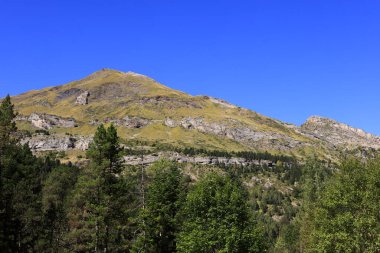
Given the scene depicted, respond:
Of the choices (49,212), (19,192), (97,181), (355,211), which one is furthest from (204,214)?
(49,212)

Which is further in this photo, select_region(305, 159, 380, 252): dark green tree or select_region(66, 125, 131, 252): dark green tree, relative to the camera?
select_region(66, 125, 131, 252): dark green tree

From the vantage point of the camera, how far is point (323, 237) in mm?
47031

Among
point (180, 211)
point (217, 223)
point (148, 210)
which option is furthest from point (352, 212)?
point (148, 210)

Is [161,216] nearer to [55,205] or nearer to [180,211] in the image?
[180,211]

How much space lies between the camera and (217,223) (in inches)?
1850

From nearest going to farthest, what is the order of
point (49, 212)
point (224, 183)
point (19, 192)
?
point (224, 183)
point (19, 192)
point (49, 212)

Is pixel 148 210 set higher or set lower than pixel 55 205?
higher

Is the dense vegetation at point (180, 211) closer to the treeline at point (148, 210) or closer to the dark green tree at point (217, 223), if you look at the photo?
the dark green tree at point (217, 223)

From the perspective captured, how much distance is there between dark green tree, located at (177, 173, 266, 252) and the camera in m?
45.8

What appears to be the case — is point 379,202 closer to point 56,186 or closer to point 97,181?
point 97,181

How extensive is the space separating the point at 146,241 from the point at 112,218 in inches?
222

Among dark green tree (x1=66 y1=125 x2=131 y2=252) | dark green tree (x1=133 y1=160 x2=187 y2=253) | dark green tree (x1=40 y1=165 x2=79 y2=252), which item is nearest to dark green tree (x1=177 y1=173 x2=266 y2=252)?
dark green tree (x1=133 y1=160 x2=187 y2=253)

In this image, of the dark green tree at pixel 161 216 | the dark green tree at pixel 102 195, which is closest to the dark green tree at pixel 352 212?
the dark green tree at pixel 161 216

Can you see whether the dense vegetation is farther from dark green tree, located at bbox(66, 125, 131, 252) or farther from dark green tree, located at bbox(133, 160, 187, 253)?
dark green tree, located at bbox(133, 160, 187, 253)
